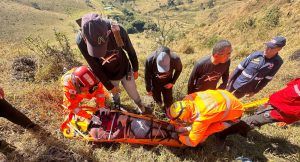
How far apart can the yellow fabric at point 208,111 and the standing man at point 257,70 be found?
4.94ft

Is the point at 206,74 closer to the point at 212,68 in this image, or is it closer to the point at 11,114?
the point at 212,68

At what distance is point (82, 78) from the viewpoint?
3.75m

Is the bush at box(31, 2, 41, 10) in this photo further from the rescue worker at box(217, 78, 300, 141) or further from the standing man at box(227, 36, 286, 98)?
the rescue worker at box(217, 78, 300, 141)

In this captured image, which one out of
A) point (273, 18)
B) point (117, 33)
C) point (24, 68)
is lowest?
point (273, 18)

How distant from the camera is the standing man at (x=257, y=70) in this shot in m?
4.41

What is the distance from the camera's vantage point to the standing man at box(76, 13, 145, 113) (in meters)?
3.38

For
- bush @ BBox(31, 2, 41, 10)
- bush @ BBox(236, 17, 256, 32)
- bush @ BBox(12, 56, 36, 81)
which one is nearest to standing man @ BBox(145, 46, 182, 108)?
bush @ BBox(12, 56, 36, 81)

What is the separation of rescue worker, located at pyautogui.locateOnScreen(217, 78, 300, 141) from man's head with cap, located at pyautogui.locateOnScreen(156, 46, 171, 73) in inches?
54.7

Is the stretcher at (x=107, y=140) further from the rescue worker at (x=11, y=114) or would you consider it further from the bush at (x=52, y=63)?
the bush at (x=52, y=63)

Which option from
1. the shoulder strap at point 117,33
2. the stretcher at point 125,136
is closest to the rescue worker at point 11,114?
the stretcher at point 125,136

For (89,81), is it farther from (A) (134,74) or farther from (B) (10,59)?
(B) (10,59)

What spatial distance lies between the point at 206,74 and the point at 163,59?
911mm

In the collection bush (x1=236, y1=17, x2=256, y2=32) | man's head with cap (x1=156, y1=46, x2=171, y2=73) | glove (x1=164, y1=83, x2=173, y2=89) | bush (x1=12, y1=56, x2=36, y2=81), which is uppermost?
man's head with cap (x1=156, y1=46, x2=171, y2=73)

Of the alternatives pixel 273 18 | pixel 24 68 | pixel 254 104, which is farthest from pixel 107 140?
pixel 273 18
